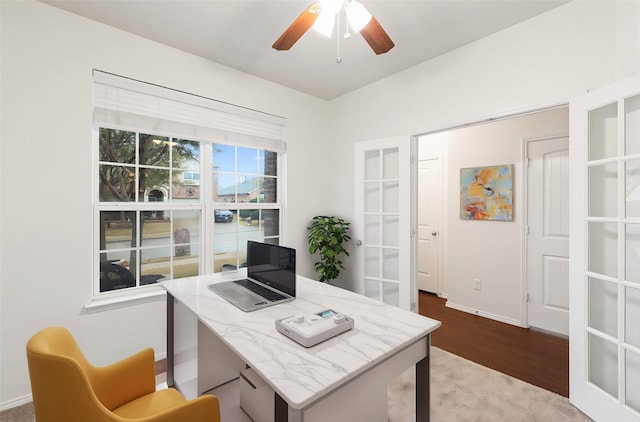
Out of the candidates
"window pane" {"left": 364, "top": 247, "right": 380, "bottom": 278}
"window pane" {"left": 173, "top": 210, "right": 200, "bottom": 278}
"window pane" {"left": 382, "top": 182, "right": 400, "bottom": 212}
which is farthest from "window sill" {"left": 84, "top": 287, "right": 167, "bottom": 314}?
"window pane" {"left": 382, "top": 182, "right": 400, "bottom": 212}

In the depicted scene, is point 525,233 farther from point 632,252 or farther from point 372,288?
point 372,288

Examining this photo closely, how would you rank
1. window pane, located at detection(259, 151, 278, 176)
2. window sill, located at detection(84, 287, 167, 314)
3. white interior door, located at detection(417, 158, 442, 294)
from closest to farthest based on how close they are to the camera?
1. window sill, located at detection(84, 287, 167, 314)
2. window pane, located at detection(259, 151, 278, 176)
3. white interior door, located at detection(417, 158, 442, 294)

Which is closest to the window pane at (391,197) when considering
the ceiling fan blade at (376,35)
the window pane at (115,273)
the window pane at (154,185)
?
the ceiling fan blade at (376,35)

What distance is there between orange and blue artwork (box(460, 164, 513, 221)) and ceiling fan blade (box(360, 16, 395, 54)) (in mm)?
2448

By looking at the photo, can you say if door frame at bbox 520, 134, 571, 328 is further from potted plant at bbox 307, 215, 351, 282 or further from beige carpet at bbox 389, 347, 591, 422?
potted plant at bbox 307, 215, 351, 282

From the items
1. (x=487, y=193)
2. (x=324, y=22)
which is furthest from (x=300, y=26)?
(x=487, y=193)

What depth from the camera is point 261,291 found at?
1.78m

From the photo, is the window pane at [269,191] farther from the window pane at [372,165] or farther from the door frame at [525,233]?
the door frame at [525,233]

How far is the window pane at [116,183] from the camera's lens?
2.40m

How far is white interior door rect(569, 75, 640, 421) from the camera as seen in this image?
1.69m

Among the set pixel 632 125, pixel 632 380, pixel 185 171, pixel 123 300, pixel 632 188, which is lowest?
pixel 632 380

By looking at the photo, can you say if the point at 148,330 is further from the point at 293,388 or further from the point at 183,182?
the point at 293,388

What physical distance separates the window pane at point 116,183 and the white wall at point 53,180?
155 millimetres

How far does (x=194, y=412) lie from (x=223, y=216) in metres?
2.14
